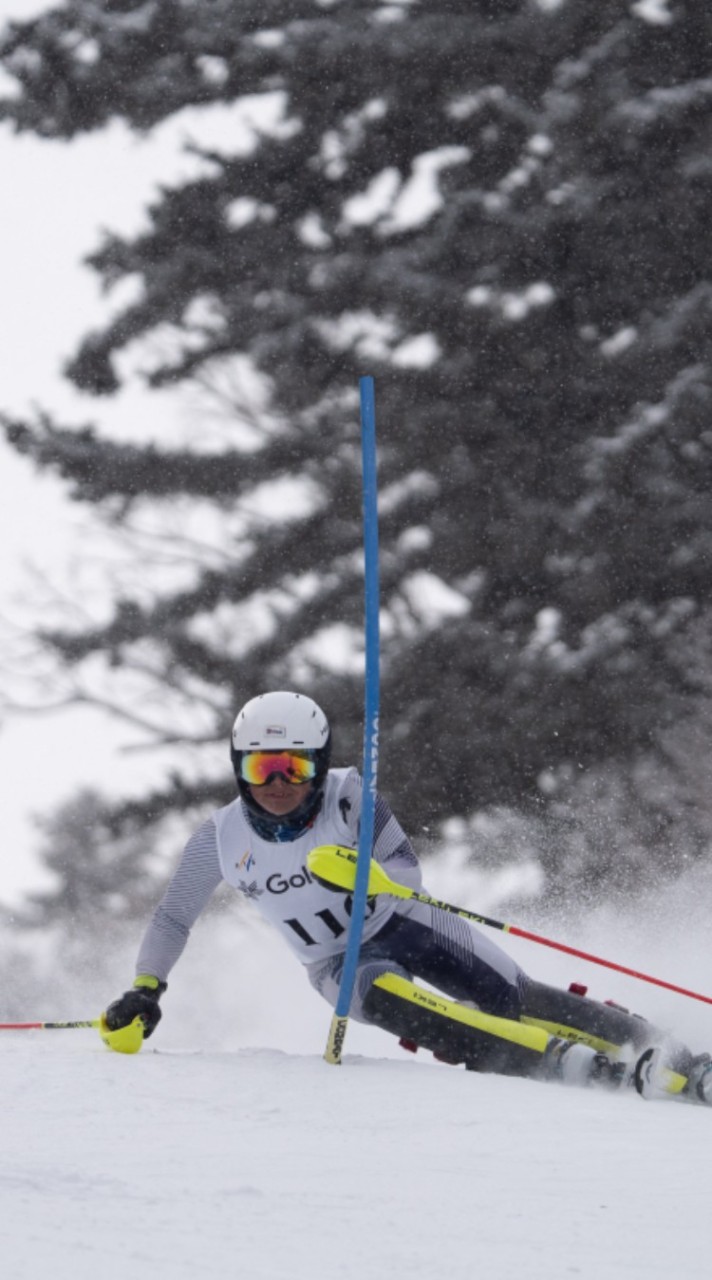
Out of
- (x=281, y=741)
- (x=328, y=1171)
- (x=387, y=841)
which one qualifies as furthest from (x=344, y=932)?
(x=328, y=1171)

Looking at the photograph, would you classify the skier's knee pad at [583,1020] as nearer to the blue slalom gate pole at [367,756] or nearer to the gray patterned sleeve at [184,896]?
the blue slalom gate pole at [367,756]

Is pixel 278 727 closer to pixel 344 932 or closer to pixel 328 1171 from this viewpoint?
pixel 344 932

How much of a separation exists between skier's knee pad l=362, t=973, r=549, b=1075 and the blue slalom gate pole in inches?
4.5

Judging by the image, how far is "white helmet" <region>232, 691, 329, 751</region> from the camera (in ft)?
14.0

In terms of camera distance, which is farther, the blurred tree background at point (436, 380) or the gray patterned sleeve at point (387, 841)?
the blurred tree background at point (436, 380)

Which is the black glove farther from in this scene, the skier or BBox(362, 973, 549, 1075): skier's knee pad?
BBox(362, 973, 549, 1075): skier's knee pad

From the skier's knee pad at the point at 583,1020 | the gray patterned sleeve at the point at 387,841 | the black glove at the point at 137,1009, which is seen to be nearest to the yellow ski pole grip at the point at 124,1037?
the black glove at the point at 137,1009

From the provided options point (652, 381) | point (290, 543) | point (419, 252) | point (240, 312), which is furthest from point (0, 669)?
point (652, 381)

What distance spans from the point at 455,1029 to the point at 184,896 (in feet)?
3.03

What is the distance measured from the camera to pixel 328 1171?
2.68 metres

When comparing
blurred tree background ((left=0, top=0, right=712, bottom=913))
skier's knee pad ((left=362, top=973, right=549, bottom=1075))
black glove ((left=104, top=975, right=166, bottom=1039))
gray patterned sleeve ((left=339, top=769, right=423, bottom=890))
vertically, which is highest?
blurred tree background ((left=0, top=0, right=712, bottom=913))

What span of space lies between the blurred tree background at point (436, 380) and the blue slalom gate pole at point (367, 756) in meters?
6.35

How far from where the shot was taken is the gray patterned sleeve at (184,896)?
4.49 m

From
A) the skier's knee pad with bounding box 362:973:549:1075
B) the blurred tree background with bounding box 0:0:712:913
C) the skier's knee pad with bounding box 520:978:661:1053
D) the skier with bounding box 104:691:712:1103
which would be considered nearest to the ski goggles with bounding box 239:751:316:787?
the skier with bounding box 104:691:712:1103
